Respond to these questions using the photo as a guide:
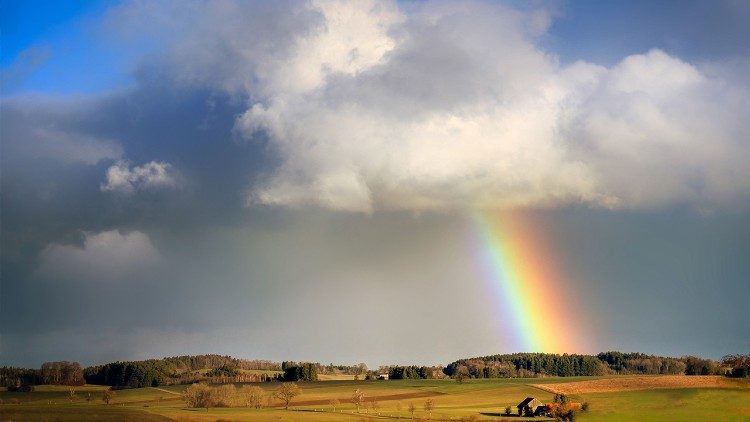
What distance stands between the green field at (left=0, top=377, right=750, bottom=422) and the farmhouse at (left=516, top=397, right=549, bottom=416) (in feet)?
17.3

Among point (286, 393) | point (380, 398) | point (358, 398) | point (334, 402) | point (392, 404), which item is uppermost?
point (286, 393)

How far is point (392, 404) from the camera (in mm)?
153500

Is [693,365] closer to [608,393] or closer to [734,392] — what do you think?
[608,393]

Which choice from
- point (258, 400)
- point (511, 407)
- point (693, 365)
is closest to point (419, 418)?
point (511, 407)

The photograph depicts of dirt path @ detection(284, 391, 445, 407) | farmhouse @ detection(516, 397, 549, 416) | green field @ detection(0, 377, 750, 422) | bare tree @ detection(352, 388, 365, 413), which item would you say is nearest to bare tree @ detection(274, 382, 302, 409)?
dirt path @ detection(284, 391, 445, 407)

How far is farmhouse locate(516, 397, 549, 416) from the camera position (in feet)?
440

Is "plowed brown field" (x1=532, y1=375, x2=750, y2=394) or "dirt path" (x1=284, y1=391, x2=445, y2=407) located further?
"dirt path" (x1=284, y1=391, x2=445, y2=407)

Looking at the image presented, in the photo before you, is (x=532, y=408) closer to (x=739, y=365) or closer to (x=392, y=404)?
(x=392, y=404)

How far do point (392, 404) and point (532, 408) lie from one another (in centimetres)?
3062

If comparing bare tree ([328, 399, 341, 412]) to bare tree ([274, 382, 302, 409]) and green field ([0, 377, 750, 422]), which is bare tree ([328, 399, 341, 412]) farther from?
bare tree ([274, 382, 302, 409])

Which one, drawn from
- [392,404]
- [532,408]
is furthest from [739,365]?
[392,404]

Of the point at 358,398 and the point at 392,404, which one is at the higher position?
the point at 358,398

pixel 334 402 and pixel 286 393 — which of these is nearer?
pixel 286 393

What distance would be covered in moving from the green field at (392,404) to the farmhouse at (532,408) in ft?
17.3
